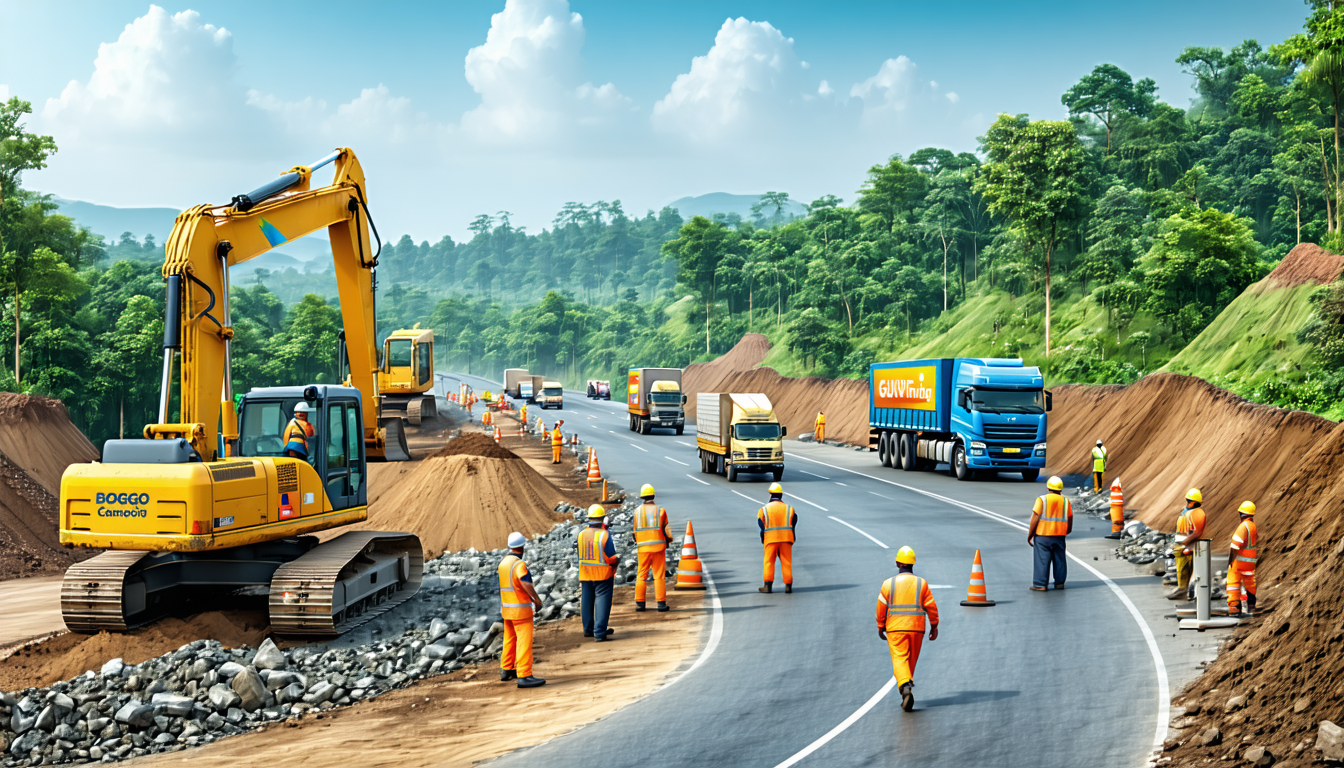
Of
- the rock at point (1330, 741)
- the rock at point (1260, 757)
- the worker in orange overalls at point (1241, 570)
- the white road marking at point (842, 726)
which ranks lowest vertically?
the white road marking at point (842, 726)

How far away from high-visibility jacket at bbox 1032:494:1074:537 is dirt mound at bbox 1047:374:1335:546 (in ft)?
14.7

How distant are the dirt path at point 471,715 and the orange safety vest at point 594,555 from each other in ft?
3.73

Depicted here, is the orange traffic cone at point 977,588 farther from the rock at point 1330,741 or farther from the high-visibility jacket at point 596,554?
the rock at point 1330,741

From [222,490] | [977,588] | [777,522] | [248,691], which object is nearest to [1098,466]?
[977,588]

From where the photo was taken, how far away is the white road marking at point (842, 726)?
1080 centimetres

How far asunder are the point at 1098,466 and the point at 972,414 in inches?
189

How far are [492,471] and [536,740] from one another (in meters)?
17.7

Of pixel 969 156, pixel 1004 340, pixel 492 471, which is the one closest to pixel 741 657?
pixel 492 471

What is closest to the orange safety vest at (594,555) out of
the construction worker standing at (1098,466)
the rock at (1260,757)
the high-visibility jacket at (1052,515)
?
the high-visibility jacket at (1052,515)

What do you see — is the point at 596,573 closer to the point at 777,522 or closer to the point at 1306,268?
the point at 777,522

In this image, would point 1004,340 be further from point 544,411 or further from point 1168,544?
point 1168,544

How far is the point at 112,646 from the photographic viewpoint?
1484 cm

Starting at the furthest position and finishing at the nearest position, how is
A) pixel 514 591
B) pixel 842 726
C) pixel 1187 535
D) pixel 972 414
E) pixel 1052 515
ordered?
pixel 972 414 < pixel 1052 515 < pixel 1187 535 < pixel 514 591 < pixel 842 726

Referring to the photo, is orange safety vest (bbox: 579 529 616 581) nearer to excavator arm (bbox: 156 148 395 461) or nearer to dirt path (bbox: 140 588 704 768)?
dirt path (bbox: 140 588 704 768)
